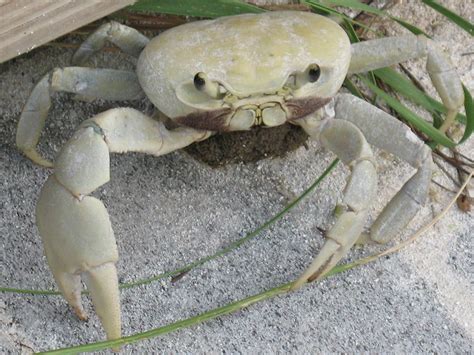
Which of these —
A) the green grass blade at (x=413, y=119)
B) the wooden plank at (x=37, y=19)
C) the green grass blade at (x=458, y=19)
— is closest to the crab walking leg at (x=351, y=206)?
the green grass blade at (x=413, y=119)

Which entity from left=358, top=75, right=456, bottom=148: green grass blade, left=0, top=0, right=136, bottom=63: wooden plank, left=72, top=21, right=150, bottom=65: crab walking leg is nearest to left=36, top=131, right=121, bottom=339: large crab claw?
left=0, top=0, right=136, bottom=63: wooden plank

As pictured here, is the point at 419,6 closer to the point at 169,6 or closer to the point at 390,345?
the point at 169,6

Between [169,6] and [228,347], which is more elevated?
[169,6]

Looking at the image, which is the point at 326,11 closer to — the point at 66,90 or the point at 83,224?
the point at 66,90

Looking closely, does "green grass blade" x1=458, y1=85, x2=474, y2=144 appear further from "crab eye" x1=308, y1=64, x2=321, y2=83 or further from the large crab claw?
the large crab claw

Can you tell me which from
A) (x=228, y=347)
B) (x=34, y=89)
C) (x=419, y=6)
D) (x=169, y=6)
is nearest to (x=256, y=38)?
(x=169, y=6)

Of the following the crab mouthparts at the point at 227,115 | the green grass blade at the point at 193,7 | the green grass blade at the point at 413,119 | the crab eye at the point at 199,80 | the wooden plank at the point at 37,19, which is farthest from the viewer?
the green grass blade at the point at 413,119

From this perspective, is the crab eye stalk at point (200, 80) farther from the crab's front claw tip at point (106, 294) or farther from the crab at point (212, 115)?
the crab's front claw tip at point (106, 294)
